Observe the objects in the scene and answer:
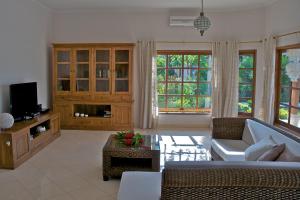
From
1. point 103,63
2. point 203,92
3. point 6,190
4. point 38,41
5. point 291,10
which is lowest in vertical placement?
point 6,190

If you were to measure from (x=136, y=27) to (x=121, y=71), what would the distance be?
1094 mm

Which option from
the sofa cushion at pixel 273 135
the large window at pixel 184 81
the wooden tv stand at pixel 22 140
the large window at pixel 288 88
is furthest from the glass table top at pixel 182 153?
the large window at pixel 184 81

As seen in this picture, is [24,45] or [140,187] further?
[24,45]

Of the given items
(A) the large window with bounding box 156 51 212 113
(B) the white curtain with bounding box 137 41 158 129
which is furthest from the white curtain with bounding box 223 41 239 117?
(B) the white curtain with bounding box 137 41 158 129

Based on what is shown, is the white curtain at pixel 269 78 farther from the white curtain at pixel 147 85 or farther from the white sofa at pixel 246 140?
the white curtain at pixel 147 85

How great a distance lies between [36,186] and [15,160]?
79 centimetres

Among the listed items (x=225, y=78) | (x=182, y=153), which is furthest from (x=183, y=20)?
(x=182, y=153)

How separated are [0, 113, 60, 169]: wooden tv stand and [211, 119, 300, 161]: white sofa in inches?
111

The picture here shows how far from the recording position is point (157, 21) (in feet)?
Result: 19.9

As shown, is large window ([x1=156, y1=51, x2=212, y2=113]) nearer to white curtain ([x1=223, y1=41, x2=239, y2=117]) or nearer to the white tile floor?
white curtain ([x1=223, y1=41, x2=239, y2=117])

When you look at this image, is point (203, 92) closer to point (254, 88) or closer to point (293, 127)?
point (254, 88)

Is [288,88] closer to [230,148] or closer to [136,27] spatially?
[230,148]

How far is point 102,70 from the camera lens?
593 cm

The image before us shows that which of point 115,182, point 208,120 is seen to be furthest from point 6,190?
point 208,120
